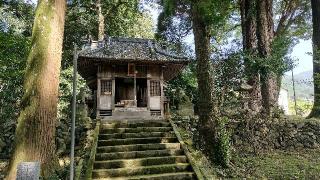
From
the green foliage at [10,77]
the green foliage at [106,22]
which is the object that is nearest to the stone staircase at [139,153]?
the green foliage at [10,77]

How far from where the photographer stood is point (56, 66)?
778 centimetres

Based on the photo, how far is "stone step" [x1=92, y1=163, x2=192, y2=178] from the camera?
28.1 feet

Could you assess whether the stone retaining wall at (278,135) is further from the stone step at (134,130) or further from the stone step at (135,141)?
the stone step at (135,141)

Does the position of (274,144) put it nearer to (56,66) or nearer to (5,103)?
(56,66)

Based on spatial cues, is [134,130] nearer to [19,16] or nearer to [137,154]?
[137,154]

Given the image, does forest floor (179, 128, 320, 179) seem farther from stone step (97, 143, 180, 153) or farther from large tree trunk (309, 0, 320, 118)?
large tree trunk (309, 0, 320, 118)

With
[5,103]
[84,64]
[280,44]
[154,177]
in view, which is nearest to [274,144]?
[280,44]

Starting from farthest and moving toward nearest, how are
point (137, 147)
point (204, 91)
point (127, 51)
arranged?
point (127, 51), point (204, 91), point (137, 147)

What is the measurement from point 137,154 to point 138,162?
46cm

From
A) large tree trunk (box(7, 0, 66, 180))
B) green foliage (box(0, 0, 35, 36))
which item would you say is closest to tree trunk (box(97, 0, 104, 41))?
green foliage (box(0, 0, 35, 36))

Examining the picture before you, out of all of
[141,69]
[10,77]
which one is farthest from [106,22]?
[10,77]

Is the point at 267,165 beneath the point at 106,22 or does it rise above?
beneath

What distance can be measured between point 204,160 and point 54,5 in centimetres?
601

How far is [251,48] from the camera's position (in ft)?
49.4
